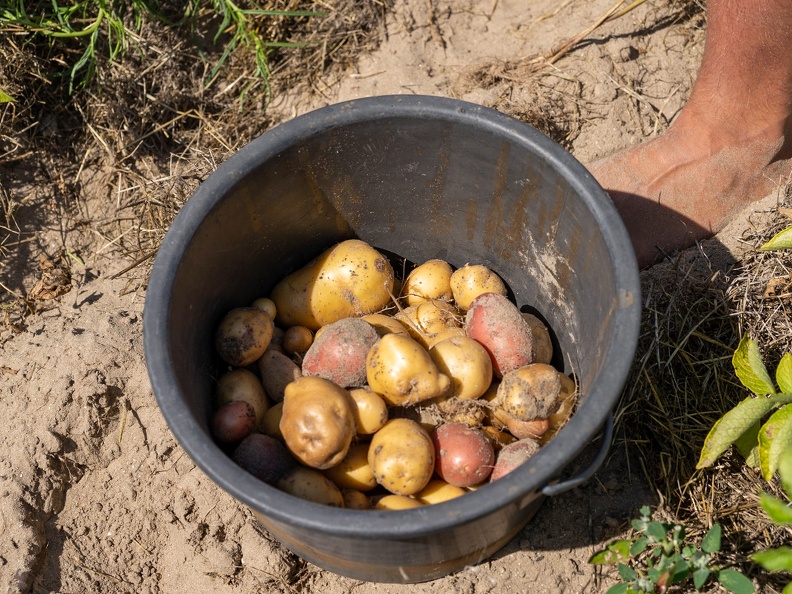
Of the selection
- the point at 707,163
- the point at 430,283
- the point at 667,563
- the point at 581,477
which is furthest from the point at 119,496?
the point at 707,163

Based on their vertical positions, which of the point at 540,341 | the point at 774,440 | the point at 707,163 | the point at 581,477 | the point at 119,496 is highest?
the point at 707,163

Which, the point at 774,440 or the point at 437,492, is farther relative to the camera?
the point at 437,492

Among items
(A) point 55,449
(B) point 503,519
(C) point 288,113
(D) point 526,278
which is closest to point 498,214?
(D) point 526,278

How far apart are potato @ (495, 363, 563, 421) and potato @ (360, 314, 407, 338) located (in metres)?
0.38

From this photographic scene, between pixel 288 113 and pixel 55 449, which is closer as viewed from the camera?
pixel 55 449

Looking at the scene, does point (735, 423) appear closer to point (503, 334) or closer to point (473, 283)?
point (503, 334)

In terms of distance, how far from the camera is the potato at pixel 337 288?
83.4 inches

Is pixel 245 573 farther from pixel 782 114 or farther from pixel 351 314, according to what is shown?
pixel 782 114

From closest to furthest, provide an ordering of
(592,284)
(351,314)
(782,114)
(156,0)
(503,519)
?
1. (503,519)
2. (592,284)
3. (351,314)
4. (782,114)
5. (156,0)

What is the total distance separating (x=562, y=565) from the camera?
82.4 inches

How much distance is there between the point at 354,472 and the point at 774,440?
99 cm

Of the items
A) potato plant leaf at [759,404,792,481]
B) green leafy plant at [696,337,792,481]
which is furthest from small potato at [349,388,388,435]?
potato plant leaf at [759,404,792,481]

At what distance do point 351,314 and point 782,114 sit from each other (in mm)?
1578

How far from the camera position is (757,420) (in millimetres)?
1831
